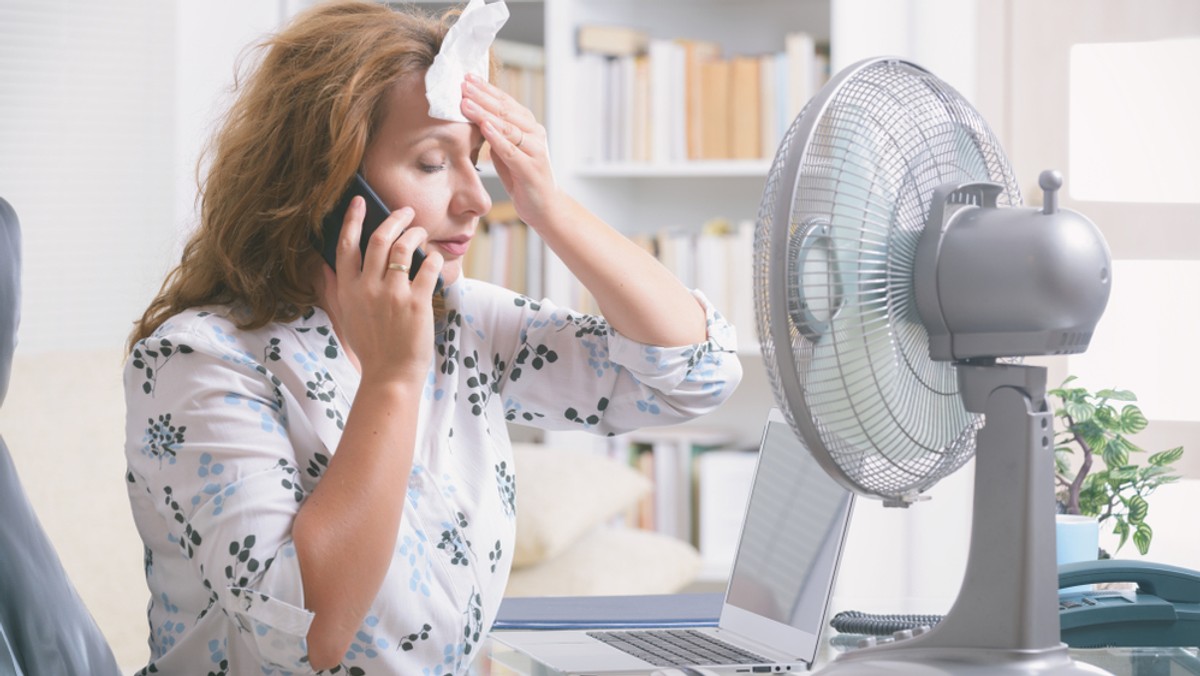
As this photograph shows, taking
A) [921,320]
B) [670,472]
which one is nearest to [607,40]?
[670,472]

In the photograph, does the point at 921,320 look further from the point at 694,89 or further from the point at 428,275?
the point at 694,89

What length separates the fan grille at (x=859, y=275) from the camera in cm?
79

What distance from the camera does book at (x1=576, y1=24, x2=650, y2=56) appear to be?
3.02 metres

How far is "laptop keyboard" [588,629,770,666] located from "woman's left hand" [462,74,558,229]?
15.9 inches

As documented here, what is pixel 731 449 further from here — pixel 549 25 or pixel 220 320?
pixel 220 320

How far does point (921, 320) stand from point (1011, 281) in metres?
0.07

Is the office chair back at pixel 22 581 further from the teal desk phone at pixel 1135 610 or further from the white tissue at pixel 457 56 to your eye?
the teal desk phone at pixel 1135 610

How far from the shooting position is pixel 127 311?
2781 mm

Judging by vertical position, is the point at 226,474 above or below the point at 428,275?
below

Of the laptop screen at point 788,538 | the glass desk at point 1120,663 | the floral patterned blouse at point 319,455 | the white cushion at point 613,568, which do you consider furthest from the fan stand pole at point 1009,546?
the white cushion at point 613,568

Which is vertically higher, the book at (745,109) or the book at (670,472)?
the book at (745,109)

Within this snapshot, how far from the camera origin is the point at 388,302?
3.51ft

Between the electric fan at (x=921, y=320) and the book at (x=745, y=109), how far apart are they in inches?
85.8

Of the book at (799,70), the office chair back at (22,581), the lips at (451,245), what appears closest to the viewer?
the office chair back at (22,581)
